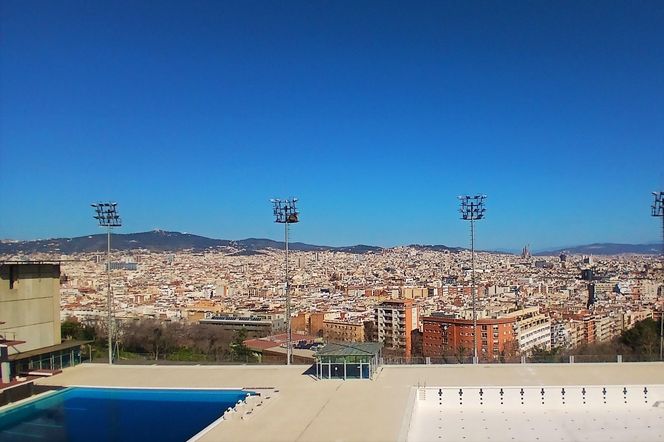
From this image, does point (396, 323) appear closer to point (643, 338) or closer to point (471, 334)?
point (471, 334)

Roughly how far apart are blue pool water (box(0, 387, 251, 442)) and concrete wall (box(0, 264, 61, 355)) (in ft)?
9.60

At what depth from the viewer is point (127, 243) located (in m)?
59.7

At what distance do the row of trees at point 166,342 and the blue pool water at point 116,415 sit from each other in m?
3.73

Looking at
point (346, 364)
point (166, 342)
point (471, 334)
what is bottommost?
point (471, 334)

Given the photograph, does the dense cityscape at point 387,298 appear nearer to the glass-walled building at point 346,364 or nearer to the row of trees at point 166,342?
the row of trees at point 166,342

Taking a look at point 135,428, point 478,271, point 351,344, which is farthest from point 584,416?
point 478,271

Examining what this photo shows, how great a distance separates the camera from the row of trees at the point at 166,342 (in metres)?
17.1

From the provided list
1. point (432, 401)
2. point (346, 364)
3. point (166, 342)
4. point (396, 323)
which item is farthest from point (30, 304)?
point (396, 323)

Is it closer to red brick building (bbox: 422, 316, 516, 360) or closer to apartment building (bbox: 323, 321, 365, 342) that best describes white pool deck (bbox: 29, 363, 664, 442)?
red brick building (bbox: 422, 316, 516, 360)

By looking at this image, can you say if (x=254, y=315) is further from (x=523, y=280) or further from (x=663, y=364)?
(x=523, y=280)

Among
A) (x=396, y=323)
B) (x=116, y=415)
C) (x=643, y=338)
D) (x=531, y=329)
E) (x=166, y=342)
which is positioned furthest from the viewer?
(x=396, y=323)

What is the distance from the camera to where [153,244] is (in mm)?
64500

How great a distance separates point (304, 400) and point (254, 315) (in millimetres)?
28555

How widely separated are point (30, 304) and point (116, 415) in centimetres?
571
